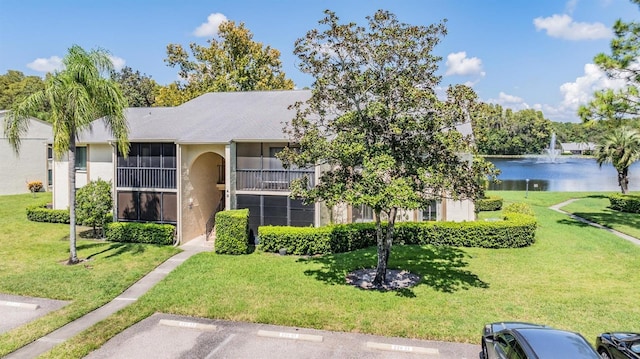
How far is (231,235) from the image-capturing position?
60.5 ft

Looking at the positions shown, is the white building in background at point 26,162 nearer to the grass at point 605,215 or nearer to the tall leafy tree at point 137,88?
the tall leafy tree at point 137,88

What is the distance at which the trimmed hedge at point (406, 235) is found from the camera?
60.8 ft

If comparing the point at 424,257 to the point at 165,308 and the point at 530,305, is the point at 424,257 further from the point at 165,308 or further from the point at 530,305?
the point at 165,308

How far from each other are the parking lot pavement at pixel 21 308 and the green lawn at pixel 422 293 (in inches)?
89.8

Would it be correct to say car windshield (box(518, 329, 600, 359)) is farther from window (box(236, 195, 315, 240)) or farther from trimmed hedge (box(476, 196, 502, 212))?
trimmed hedge (box(476, 196, 502, 212))

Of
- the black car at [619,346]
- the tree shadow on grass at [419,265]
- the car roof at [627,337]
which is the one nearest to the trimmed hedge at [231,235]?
the tree shadow on grass at [419,265]

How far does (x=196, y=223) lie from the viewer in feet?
73.3

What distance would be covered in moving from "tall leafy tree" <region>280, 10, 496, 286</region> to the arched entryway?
10442 mm

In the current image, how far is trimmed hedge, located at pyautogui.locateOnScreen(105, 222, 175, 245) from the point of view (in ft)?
67.0

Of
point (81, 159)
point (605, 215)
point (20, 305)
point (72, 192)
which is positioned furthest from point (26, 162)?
point (605, 215)

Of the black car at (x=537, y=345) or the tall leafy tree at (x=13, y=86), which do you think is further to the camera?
the tall leafy tree at (x=13, y=86)

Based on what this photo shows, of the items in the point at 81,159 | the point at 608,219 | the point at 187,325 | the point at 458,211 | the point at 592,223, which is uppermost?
the point at 81,159

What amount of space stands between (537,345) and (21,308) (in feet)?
45.5

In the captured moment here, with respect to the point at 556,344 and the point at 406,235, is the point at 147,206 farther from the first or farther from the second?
the point at 556,344
